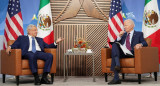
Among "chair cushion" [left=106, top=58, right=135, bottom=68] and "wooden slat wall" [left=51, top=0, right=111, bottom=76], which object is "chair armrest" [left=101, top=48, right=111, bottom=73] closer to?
"chair cushion" [left=106, top=58, right=135, bottom=68]

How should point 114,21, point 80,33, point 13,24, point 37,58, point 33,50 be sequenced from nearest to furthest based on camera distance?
point 37,58
point 33,50
point 13,24
point 114,21
point 80,33

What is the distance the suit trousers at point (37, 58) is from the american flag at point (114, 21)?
2.02 m

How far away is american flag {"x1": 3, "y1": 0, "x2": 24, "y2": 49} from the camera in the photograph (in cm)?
581

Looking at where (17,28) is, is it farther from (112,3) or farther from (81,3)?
(112,3)

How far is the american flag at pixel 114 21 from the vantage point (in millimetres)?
6160

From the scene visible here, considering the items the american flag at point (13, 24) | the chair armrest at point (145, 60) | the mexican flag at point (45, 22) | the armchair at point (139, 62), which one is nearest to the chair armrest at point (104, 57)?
the armchair at point (139, 62)

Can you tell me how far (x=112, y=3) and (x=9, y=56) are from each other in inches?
113

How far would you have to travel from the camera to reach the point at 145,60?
4.60 metres

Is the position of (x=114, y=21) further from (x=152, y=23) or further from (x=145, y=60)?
(x=145, y=60)

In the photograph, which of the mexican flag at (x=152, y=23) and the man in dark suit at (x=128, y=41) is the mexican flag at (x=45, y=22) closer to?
the man in dark suit at (x=128, y=41)

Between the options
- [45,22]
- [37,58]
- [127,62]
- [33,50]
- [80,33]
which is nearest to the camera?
[127,62]

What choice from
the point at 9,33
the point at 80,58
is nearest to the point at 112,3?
the point at 80,58

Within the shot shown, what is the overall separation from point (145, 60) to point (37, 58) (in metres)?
1.96

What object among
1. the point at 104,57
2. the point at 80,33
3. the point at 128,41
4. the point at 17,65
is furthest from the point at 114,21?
the point at 17,65
